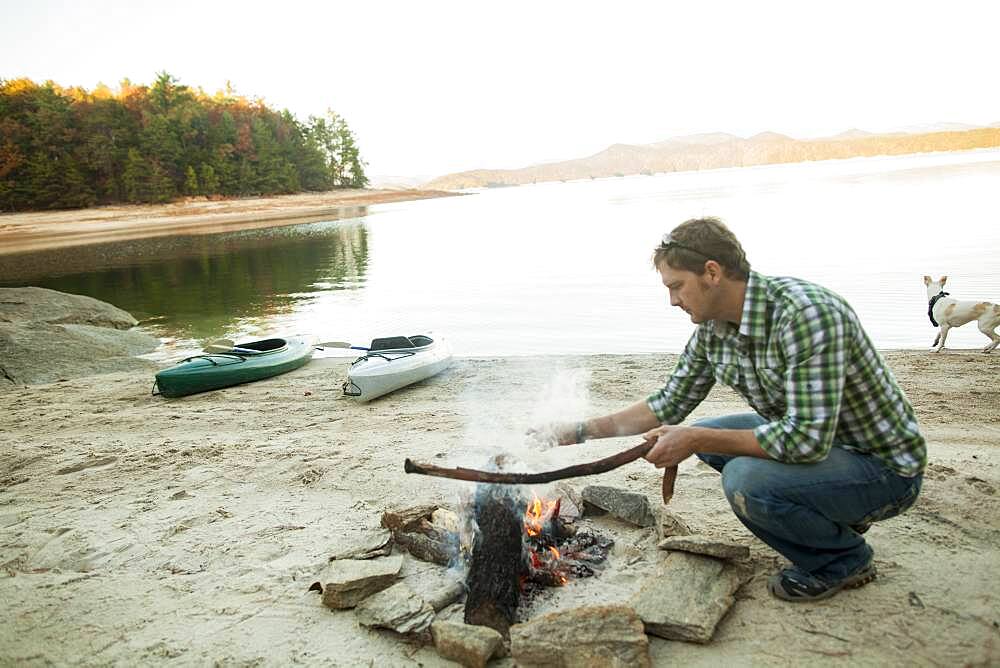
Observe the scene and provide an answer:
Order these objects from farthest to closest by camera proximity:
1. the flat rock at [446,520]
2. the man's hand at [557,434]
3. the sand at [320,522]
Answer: the flat rock at [446,520], the man's hand at [557,434], the sand at [320,522]

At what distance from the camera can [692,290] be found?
3055 mm

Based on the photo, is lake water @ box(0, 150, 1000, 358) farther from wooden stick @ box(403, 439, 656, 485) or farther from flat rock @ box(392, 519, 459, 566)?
wooden stick @ box(403, 439, 656, 485)

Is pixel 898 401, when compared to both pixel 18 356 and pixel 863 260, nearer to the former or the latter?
pixel 18 356

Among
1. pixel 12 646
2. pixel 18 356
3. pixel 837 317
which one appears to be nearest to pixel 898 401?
pixel 837 317

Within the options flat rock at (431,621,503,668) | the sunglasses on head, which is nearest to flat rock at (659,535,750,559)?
flat rock at (431,621,503,668)

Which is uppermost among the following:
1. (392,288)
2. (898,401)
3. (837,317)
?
(837,317)

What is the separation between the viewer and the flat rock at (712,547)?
354 cm

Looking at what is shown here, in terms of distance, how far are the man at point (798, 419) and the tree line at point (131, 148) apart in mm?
76855

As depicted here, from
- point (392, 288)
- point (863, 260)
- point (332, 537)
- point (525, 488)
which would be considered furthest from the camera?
point (392, 288)

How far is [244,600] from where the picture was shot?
373 centimetres

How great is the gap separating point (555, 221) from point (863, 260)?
24.8 metres

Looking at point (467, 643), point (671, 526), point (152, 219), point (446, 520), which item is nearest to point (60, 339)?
point (446, 520)

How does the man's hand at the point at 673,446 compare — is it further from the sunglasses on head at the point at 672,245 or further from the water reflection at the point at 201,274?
the water reflection at the point at 201,274

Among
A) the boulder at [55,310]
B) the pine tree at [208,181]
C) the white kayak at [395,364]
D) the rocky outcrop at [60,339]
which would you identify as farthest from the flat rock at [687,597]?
the pine tree at [208,181]
